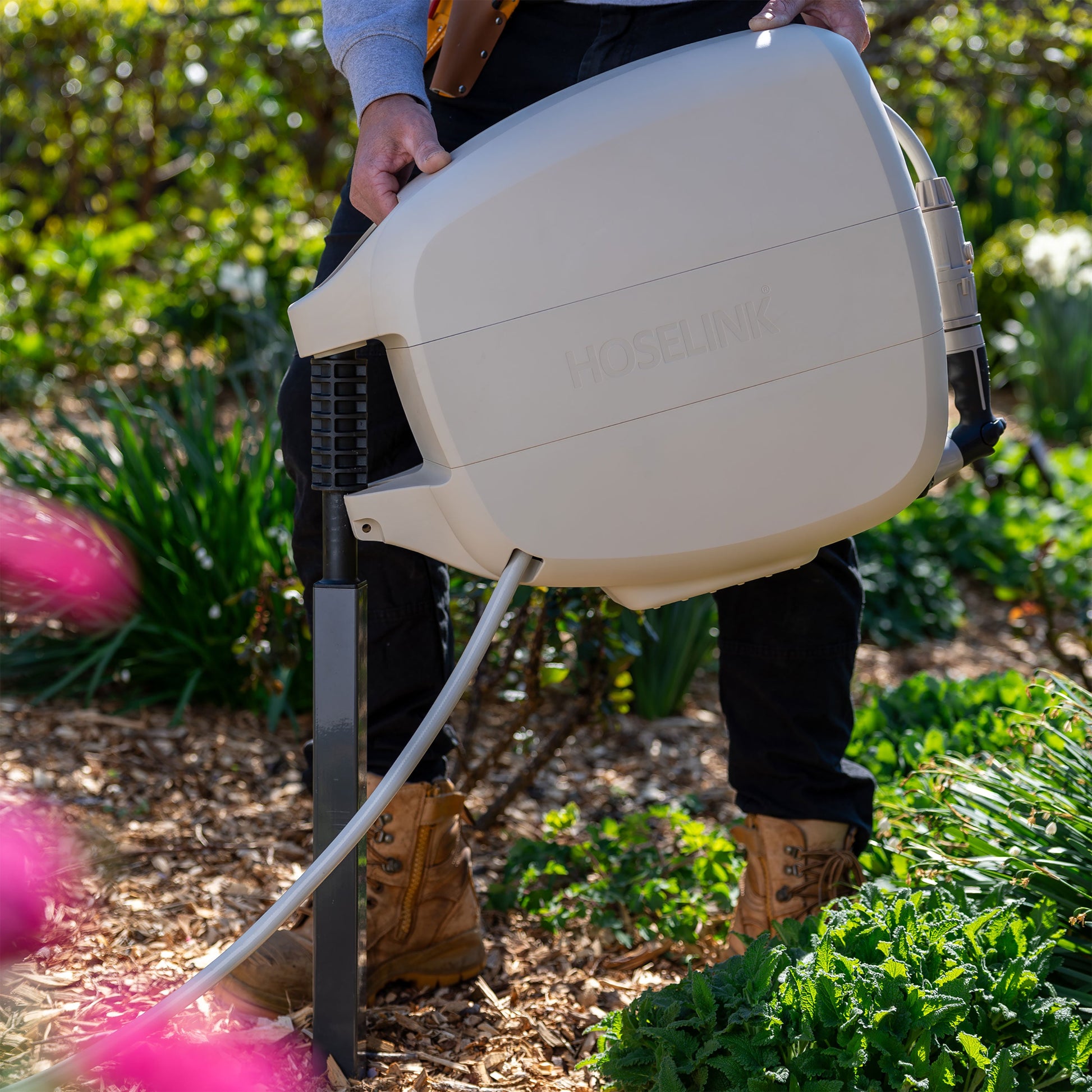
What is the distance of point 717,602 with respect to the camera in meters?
1.44

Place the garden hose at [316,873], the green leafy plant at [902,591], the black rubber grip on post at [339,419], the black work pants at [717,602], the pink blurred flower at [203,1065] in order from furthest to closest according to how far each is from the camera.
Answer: the green leafy plant at [902,591]
the black work pants at [717,602]
the pink blurred flower at [203,1065]
the black rubber grip on post at [339,419]
the garden hose at [316,873]

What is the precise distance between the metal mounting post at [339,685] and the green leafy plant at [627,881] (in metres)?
0.48

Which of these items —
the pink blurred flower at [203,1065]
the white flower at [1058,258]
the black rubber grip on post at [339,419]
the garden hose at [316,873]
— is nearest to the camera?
the garden hose at [316,873]

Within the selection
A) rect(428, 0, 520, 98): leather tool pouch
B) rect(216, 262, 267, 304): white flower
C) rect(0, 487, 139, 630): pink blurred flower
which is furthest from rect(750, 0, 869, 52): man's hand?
rect(216, 262, 267, 304): white flower

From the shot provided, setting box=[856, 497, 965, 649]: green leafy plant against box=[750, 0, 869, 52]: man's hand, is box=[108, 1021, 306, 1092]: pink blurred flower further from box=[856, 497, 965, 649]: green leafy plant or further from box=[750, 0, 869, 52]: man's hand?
box=[856, 497, 965, 649]: green leafy plant

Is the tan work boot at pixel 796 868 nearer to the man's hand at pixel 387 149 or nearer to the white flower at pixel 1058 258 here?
the man's hand at pixel 387 149

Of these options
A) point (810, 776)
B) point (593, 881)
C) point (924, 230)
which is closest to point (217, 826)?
point (593, 881)

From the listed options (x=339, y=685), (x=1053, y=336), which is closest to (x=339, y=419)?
(x=339, y=685)

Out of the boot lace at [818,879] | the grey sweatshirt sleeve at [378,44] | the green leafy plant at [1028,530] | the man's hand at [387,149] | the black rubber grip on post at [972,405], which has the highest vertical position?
the grey sweatshirt sleeve at [378,44]

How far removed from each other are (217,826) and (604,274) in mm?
1281

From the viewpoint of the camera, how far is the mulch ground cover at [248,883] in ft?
4.32

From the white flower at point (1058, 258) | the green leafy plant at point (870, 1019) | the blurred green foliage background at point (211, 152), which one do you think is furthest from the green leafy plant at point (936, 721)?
the white flower at point (1058, 258)

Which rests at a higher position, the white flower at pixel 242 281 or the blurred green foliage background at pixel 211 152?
Answer: the blurred green foliage background at pixel 211 152

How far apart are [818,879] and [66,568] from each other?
1.61 meters
